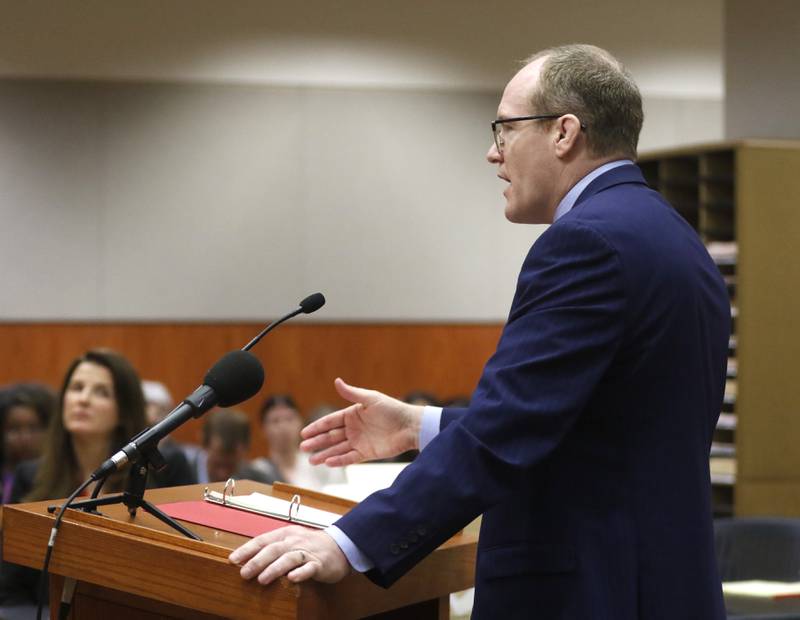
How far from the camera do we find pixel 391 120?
8.48 meters

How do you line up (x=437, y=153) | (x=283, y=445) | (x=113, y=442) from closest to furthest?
(x=113, y=442), (x=283, y=445), (x=437, y=153)

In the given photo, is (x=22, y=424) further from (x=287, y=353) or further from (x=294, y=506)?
(x=294, y=506)

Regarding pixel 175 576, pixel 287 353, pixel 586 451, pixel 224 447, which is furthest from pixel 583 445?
pixel 287 353

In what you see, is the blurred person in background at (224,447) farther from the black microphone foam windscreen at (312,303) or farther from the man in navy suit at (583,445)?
the man in navy suit at (583,445)

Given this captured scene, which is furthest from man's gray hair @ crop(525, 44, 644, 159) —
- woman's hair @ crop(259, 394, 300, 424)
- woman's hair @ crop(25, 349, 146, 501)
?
woman's hair @ crop(259, 394, 300, 424)

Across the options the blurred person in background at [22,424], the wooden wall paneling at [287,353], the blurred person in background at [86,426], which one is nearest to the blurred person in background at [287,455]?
the blurred person in background at [22,424]

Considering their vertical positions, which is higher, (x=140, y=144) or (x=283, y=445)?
(x=140, y=144)

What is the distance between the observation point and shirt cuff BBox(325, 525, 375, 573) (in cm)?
160

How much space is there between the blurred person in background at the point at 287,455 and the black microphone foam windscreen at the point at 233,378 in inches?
150

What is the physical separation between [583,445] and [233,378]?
0.54 meters

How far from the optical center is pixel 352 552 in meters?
1.61

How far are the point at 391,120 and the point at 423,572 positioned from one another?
22.6 feet

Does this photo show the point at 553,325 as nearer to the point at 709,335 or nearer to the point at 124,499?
the point at 709,335

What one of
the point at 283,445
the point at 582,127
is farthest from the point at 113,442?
the point at 582,127
